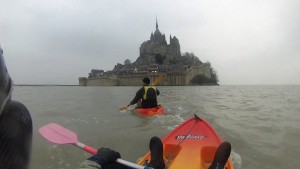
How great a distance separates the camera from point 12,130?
1282mm

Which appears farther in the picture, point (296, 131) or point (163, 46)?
point (163, 46)

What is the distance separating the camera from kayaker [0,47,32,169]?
3.94 feet

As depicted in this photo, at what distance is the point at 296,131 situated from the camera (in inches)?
345

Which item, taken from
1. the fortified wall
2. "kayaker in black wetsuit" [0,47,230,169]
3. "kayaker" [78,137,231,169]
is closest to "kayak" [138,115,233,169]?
"kayaker" [78,137,231,169]

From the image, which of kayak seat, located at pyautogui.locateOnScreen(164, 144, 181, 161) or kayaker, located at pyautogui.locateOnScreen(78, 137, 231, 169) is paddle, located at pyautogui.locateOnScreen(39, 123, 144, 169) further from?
kayak seat, located at pyautogui.locateOnScreen(164, 144, 181, 161)

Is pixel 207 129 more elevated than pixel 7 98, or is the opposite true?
pixel 7 98

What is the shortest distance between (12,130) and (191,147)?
13.7 ft

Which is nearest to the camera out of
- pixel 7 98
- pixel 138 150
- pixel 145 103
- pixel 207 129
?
pixel 7 98

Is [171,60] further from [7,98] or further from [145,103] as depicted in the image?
[7,98]

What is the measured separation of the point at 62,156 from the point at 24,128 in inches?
195

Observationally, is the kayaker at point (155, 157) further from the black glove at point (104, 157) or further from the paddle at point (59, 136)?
the paddle at point (59, 136)

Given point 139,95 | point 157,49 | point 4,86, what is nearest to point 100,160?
point 4,86

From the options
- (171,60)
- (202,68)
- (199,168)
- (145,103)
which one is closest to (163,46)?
(171,60)

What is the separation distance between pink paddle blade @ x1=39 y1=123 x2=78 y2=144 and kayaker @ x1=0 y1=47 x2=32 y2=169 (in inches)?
127
